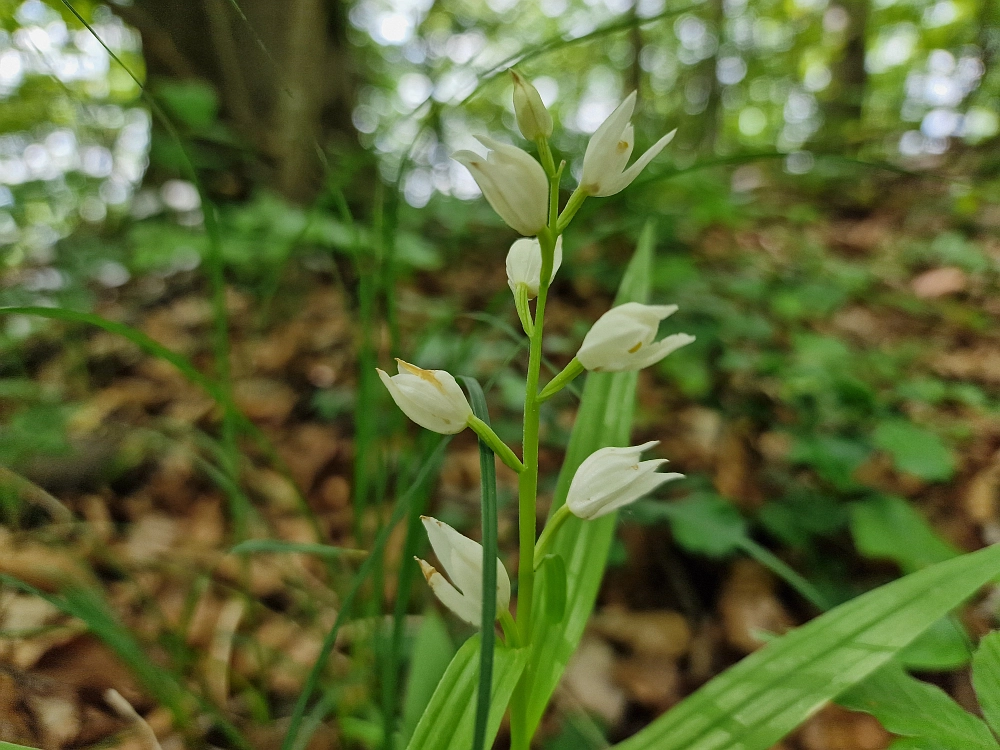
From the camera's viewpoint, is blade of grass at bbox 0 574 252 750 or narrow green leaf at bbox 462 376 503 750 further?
blade of grass at bbox 0 574 252 750

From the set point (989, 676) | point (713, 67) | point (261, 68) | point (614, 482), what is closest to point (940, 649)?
point (989, 676)

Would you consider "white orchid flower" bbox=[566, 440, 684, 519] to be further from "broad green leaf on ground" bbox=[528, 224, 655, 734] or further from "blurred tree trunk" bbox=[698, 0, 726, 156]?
"blurred tree trunk" bbox=[698, 0, 726, 156]

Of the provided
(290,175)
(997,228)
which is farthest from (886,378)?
(290,175)

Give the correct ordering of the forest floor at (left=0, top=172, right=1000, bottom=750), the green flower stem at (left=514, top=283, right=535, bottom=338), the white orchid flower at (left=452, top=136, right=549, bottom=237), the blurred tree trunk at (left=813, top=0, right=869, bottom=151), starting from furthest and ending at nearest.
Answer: the blurred tree trunk at (left=813, top=0, right=869, bottom=151)
the forest floor at (left=0, top=172, right=1000, bottom=750)
the green flower stem at (left=514, top=283, right=535, bottom=338)
the white orchid flower at (left=452, top=136, right=549, bottom=237)

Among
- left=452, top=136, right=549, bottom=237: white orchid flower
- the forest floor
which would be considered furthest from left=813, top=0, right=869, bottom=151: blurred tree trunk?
left=452, top=136, right=549, bottom=237: white orchid flower

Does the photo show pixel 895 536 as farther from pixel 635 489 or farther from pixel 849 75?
pixel 849 75

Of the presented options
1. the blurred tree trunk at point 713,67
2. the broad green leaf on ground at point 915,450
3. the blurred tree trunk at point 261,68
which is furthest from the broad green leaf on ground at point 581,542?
the blurred tree trunk at point 713,67
